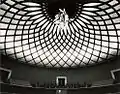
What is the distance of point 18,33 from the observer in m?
41.3

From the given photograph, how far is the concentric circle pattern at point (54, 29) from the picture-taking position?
32.7 metres

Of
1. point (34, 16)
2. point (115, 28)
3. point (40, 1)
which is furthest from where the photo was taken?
point (115, 28)

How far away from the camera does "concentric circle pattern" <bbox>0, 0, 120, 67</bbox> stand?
3270cm

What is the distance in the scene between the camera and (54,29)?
144 ft

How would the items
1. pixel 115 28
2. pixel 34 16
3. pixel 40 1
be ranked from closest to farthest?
pixel 40 1 → pixel 34 16 → pixel 115 28

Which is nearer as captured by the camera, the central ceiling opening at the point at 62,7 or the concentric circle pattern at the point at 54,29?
the central ceiling opening at the point at 62,7

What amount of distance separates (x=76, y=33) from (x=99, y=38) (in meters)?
6.19

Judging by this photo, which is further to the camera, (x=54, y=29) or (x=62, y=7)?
(x=54, y=29)

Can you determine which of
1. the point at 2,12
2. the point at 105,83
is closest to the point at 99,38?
the point at 105,83

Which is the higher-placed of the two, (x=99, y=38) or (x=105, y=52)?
(x=99, y=38)

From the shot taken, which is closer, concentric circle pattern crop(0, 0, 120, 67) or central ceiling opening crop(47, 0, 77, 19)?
central ceiling opening crop(47, 0, 77, 19)

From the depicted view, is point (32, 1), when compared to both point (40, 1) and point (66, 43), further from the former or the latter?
point (66, 43)

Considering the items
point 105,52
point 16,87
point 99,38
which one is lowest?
point 16,87

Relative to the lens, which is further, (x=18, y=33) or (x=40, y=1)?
(x=18, y=33)
